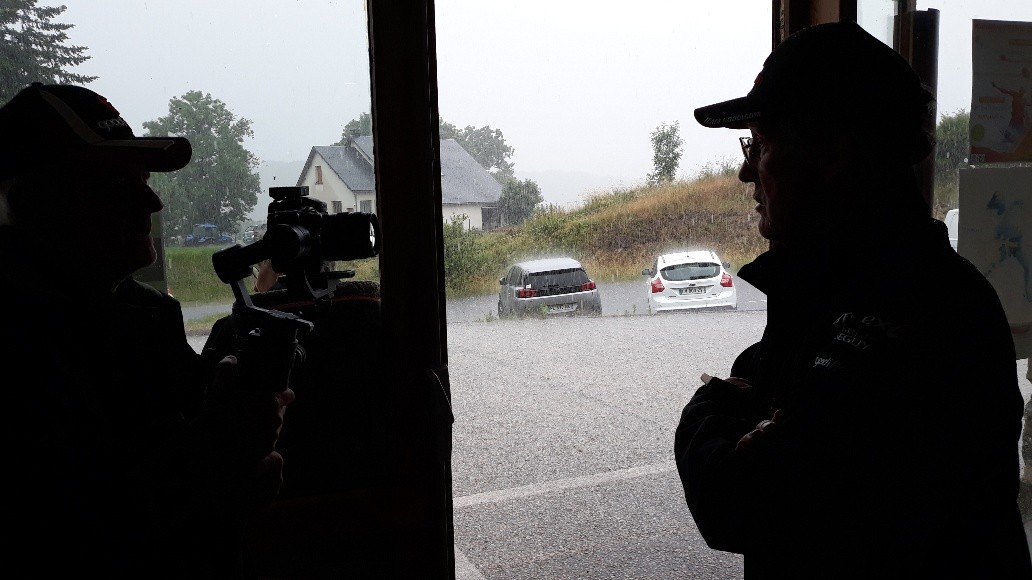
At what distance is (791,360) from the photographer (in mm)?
996

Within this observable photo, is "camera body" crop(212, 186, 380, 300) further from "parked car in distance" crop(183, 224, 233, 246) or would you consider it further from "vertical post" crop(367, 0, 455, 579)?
"parked car in distance" crop(183, 224, 233, 246)

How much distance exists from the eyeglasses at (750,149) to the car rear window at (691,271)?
1.14 m

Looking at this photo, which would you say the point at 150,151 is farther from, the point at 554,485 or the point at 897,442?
the point at 554,485

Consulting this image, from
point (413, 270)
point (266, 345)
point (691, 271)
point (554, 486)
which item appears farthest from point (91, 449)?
point (554, 486)

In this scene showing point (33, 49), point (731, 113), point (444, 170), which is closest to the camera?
point (731, 113)

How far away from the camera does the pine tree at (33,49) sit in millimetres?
1220

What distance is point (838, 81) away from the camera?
37.5 inches

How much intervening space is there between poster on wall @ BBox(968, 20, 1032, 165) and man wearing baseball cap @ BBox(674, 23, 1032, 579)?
1.18 metres

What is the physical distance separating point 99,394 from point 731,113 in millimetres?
915

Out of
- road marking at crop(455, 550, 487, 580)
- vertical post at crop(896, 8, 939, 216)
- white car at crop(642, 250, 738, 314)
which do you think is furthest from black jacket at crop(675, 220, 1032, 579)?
road marking at crop(455, 550, 487, 580)

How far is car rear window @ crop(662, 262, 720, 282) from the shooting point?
2.33 meters

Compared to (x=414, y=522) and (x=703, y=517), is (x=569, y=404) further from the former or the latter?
(x=703, y=517)

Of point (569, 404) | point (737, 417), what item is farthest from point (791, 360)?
point (569, 404)

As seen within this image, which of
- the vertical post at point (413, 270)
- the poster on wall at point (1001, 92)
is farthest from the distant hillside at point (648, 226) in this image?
the vertical post at point (413, 270)
